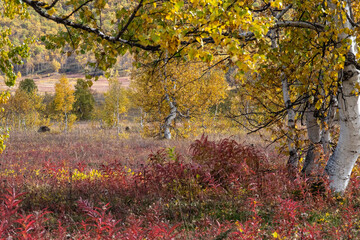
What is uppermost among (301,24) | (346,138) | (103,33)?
(301,24)

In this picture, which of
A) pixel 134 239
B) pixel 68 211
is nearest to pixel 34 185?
pixel 68 211

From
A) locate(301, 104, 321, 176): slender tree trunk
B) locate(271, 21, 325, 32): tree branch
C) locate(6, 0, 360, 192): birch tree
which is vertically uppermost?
locate(271, 21, 325, 32): tree branch

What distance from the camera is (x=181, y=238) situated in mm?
2916

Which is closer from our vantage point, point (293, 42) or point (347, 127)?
point (347, 127)

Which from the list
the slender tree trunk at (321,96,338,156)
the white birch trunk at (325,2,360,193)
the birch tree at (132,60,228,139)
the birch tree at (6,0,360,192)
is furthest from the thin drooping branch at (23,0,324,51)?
the birch tree at (132,60,228,139)

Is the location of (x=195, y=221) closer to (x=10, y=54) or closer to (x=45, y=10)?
(x=45, y=10)

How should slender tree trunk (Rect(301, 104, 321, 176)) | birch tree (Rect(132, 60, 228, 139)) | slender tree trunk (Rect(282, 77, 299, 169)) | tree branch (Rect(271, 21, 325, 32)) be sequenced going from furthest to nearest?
birch tree (Rect(132, 60, 228, 139)) → slender tree trunk (Rect(301, 104, 321, 176)) → slender tree trunk (Rect(282, 77, 299, 169)) → tree branch (Rect(271, 21, 325, 32))

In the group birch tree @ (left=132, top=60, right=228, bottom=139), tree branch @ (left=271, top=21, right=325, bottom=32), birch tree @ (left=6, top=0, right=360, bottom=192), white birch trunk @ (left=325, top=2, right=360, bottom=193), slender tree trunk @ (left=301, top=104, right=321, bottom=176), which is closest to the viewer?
birch tree @ (left=6, top=0, right=360, bottom=192)

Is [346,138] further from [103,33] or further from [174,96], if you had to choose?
[174,96]

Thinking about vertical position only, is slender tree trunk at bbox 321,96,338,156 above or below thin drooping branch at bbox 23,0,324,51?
below

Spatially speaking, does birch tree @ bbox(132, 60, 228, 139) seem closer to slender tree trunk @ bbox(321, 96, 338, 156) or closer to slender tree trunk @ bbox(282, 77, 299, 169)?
slender tree trunk @ bbox(282, 77, 299, 169)

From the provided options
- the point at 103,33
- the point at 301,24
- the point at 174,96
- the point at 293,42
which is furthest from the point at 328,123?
the point at 174,96

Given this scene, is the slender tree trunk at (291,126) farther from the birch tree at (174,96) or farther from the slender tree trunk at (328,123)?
the birch tree at (174,96)

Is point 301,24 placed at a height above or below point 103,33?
above
